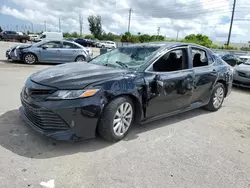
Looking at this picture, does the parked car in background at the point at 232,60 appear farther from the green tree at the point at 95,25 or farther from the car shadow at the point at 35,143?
the green tree at the point at 95,25

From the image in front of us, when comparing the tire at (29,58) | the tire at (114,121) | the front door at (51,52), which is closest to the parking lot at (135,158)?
the tire at (114,121)

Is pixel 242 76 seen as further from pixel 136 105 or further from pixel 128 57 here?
pixel 136 105

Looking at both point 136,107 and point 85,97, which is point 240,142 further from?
point 85,97

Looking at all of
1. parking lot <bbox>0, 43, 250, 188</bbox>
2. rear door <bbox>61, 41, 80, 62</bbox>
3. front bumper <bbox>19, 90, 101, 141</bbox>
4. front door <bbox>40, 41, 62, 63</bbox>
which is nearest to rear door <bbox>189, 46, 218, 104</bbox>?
parking lot <bbox>0, 43, 250, 188</bbox>

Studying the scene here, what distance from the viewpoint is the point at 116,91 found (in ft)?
10.4

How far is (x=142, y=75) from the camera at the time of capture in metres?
3.51

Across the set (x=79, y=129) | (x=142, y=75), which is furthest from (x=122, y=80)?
(x=79, y=129)

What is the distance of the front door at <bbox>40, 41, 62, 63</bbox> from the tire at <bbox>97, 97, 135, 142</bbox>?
922 centimetres

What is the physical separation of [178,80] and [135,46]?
1085 millimetres

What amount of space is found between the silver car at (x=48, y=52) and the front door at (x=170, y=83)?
7731mm

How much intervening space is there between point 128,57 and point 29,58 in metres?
8.70

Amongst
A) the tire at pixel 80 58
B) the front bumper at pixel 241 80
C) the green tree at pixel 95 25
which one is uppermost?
the green tree at pixel 95 25

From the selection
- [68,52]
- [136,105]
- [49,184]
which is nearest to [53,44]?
[68,52]

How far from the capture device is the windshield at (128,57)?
12.5 feet
